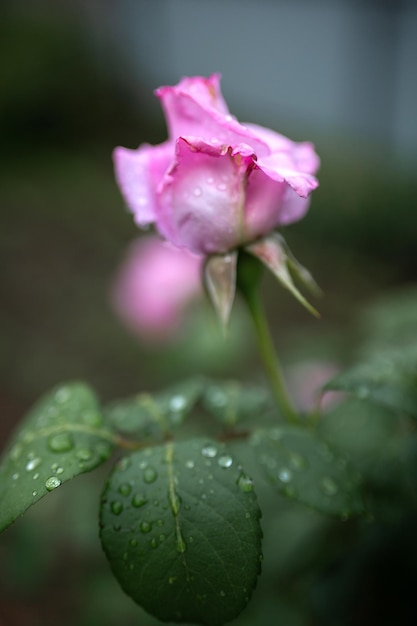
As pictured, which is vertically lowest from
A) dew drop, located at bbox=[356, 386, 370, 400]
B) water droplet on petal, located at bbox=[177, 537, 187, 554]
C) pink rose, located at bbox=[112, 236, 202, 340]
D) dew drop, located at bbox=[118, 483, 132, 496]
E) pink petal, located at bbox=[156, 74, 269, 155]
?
pink rose, located at bbox=[112, 236, 202, 340]

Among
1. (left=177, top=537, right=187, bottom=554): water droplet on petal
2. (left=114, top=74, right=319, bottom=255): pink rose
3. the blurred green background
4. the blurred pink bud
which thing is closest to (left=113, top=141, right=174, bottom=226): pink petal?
(left=114, top=74, right=319, bottom=255): pink rose

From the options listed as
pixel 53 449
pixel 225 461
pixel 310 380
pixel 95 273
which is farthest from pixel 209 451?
pixel 95 273

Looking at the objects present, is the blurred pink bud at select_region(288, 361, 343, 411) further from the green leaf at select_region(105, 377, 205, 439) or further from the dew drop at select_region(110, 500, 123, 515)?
the dew drop at select_region(110, 500, 123, 515)

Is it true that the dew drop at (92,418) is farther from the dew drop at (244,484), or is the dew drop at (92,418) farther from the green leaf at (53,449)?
the dew drop at (244,484)

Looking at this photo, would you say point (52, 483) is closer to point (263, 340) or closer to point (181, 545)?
point (181, 545)

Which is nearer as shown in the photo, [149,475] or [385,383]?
[149,475]

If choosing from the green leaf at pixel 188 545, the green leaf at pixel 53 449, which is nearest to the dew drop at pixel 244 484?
the green leaf at pixel 188 545
